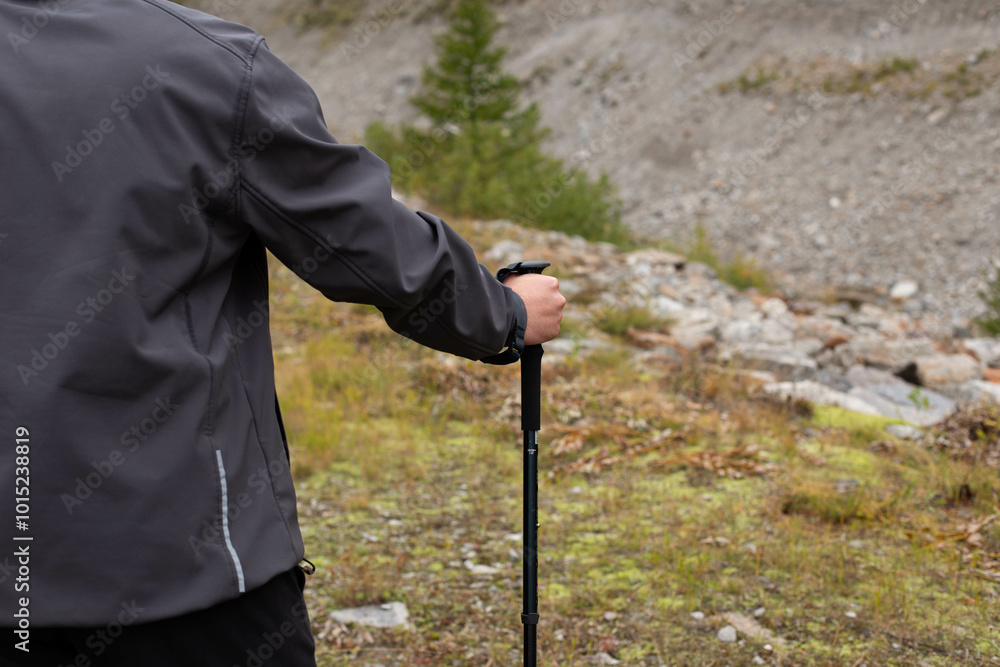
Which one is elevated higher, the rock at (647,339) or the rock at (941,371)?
the rock at (647,339)

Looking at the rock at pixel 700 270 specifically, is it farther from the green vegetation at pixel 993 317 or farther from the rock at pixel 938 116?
the rock at pixel 938 116

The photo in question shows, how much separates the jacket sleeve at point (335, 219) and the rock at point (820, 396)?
4486 millimetres

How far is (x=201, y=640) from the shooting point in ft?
4.20

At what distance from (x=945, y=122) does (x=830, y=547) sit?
15.6 meters

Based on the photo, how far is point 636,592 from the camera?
3.13 m

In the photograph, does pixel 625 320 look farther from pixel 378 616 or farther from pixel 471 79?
pixel 471 79

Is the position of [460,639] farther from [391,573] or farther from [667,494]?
[667,494]

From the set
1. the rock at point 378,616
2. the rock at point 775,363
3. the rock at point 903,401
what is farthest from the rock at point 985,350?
the rock at point 378,616

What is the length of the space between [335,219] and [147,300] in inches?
12.0

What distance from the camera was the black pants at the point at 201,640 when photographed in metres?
1.22

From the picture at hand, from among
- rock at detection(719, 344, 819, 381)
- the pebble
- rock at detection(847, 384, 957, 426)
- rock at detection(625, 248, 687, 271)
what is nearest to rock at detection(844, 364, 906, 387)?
rock at detection(847, 384, 957, 426)

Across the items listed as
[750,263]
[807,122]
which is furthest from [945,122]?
[750,263]

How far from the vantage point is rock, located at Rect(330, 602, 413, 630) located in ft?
9.75

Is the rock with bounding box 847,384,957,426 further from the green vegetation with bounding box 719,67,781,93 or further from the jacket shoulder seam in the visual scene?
the green vegetation with bounding box 719,67,781,93
